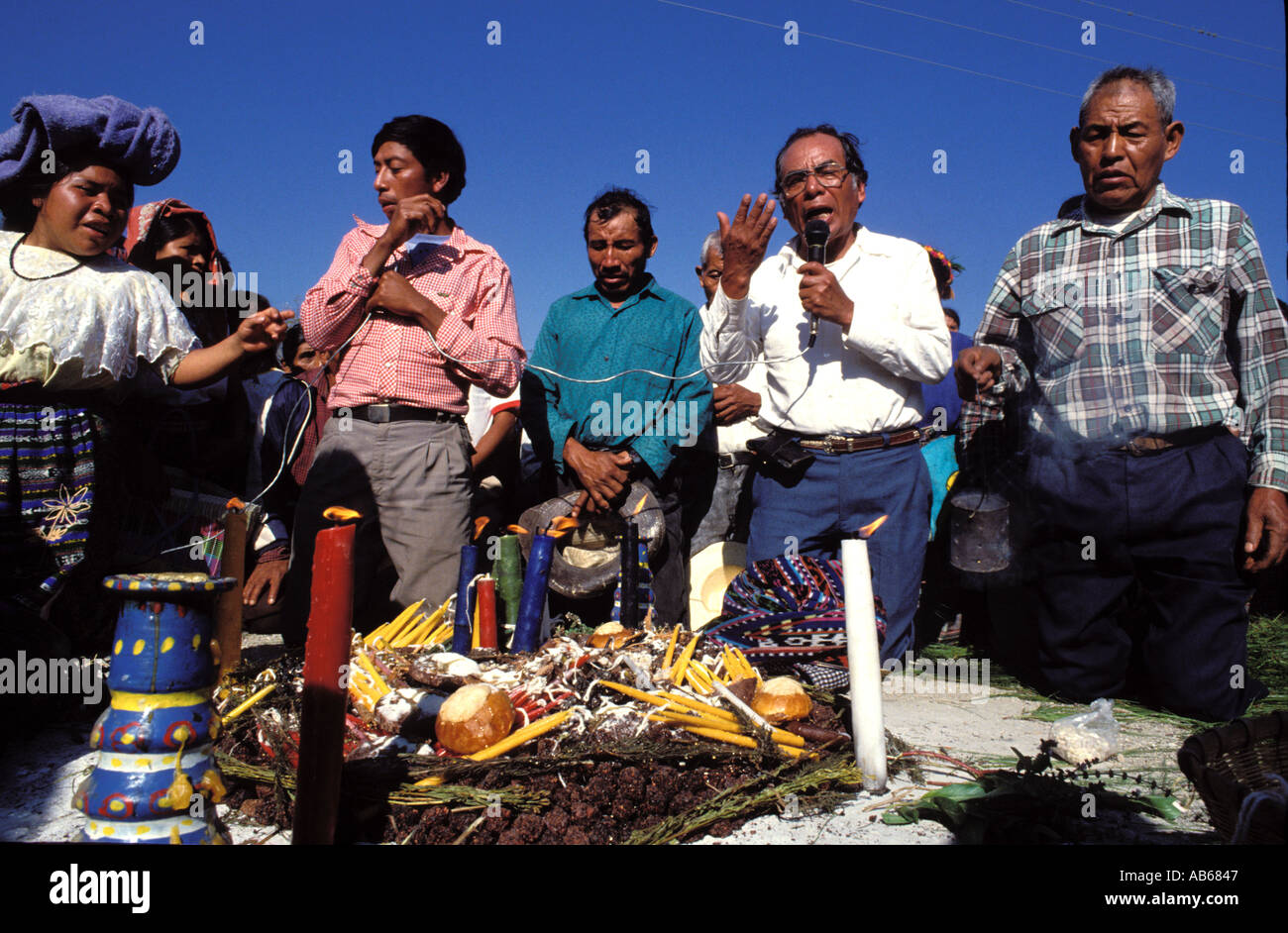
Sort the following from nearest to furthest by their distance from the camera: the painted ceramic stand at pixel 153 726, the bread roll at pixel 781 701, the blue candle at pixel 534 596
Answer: the painted ceramic stand at pixel 153 726 → the bread roll at pixel 781 701 → the blue candle at pixel 534 596

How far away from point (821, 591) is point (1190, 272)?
2241 mm

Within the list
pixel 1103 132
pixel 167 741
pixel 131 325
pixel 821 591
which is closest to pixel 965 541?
pixel 821 591

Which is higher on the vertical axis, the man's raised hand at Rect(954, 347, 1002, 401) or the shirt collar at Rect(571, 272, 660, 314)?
the shirt collar at Rect(571, 272, 660, 314)

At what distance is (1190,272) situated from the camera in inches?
154

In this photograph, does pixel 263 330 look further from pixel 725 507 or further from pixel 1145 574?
pixel 1145 574

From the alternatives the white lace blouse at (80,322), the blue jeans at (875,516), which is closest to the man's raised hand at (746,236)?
the blue jeans at (875,516)

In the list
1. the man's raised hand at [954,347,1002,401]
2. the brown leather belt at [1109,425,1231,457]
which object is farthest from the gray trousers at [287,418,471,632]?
the brown leather belt at [1109,425,1231,457]

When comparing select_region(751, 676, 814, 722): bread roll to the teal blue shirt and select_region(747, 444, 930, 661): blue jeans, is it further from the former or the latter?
the teal blue shirt

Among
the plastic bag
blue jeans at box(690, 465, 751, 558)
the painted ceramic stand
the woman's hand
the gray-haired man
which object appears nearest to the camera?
the painted ceramic stand

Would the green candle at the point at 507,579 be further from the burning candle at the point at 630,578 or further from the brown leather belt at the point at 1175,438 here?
the brown leather belt at the point at 1175,438

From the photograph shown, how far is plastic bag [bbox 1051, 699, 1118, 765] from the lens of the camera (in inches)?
122

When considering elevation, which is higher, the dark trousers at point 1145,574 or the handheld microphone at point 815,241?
the handheld microphone at point 815,241

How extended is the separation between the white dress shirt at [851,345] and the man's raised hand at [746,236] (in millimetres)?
155

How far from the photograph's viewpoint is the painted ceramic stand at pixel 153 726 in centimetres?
174
